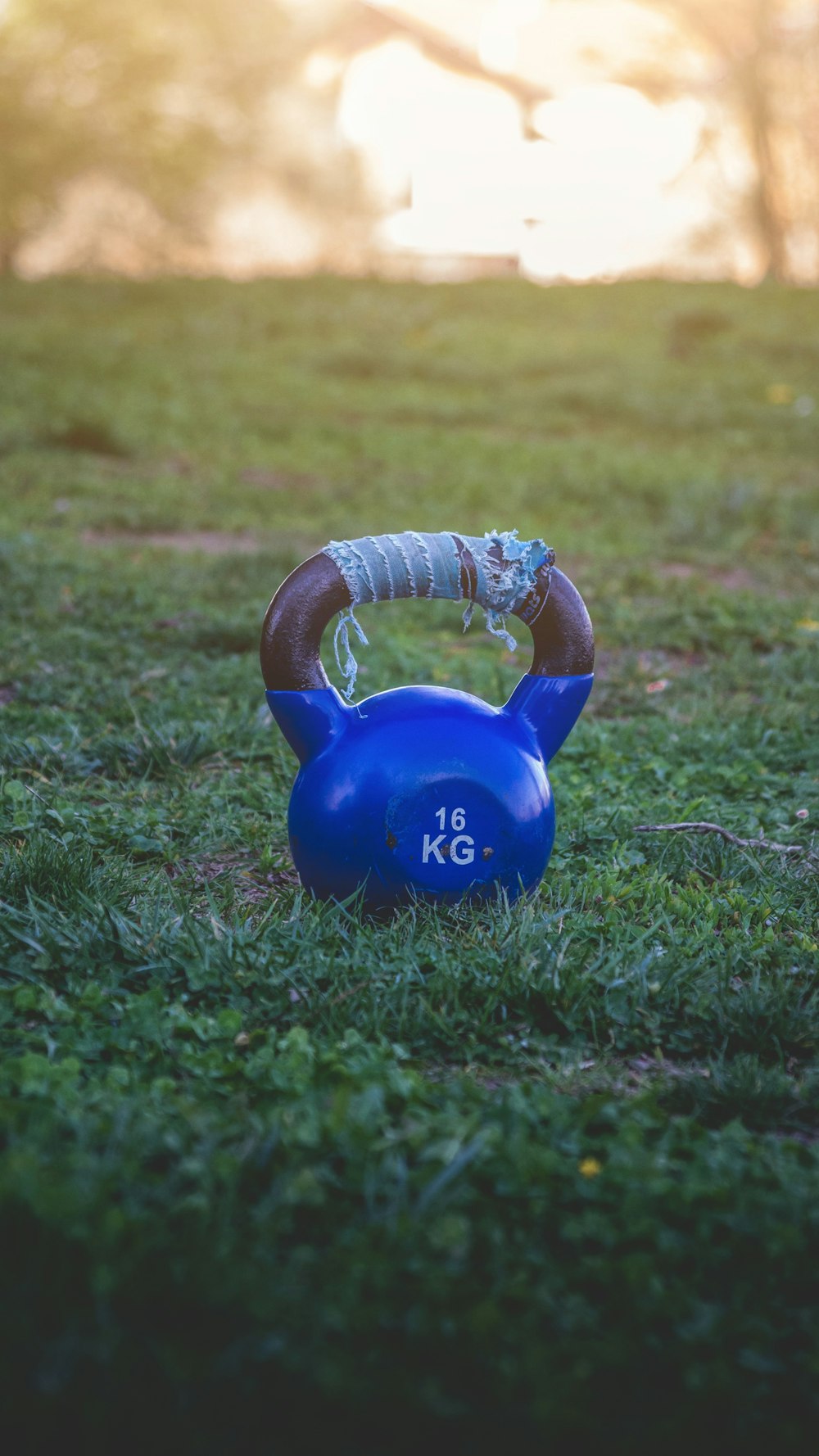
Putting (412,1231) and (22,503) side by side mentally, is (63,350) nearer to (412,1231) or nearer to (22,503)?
(22,503)

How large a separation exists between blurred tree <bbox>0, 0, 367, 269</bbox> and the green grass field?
10.9m

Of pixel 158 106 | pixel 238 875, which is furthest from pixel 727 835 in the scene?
pixel 158 106

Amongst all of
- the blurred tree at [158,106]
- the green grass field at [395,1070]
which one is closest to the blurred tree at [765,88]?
the blurred tree at [158,106]

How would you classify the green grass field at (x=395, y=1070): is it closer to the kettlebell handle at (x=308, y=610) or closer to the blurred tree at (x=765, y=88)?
the kettlebell handle at (x=308, y=610)

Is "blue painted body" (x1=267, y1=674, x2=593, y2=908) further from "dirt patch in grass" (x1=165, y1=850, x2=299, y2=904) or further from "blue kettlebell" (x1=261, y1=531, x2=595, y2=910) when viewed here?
"dirt patch in grass" (x1=165, y1=850, x2=299, y2=904)

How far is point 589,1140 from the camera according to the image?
1962 mm

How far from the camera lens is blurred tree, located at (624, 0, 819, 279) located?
15.5m

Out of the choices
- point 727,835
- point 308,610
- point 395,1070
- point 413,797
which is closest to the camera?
point 395,1070

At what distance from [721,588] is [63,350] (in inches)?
243

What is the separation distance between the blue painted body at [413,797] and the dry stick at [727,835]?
2.16 feet

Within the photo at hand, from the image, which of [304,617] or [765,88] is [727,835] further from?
[765,88]

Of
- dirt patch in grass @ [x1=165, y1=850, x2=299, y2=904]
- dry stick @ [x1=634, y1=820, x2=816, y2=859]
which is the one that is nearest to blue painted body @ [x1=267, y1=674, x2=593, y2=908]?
dirt patch in grass @ [x1=165, y1=850, x2=299, y2=904]

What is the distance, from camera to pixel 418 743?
2549mm

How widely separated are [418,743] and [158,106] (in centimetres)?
1535
